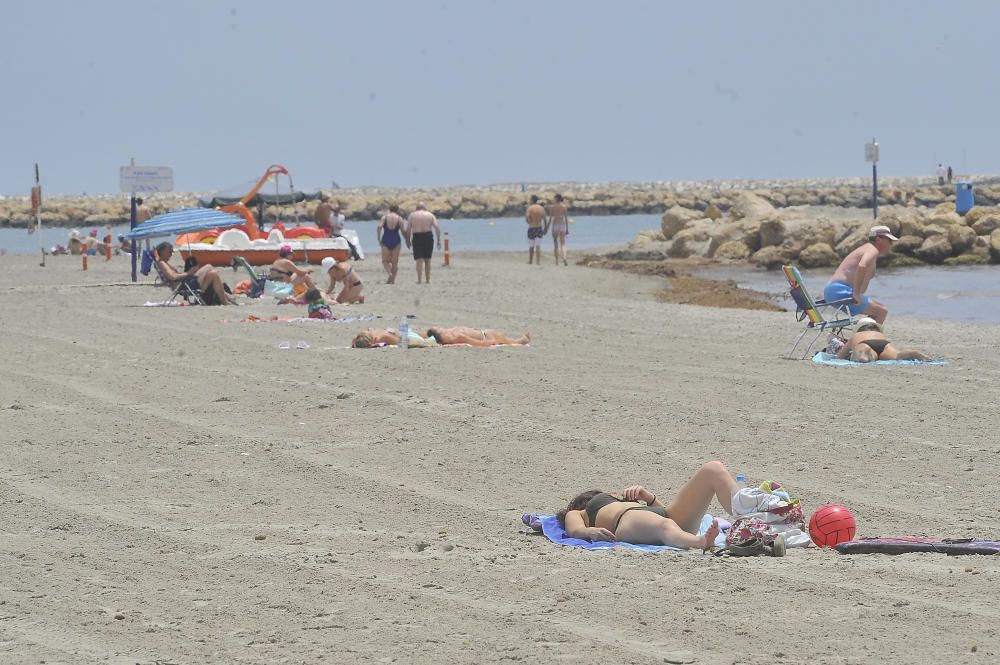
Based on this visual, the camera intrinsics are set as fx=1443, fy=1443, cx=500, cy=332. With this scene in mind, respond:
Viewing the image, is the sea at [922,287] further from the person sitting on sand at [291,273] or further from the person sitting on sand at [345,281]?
the person sitting on sand at [291,273]

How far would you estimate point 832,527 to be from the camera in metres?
5.89

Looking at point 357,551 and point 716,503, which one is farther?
point 716,503

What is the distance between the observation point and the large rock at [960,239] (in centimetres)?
3119

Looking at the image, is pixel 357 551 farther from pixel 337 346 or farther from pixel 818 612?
pixel 337 346

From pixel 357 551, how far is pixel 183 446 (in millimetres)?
2773

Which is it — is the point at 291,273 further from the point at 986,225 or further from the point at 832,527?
the point at 986,225

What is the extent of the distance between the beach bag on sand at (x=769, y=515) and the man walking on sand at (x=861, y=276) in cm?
689

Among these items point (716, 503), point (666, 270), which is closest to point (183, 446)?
point (716, 503)

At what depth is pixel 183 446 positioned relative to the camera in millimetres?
8406

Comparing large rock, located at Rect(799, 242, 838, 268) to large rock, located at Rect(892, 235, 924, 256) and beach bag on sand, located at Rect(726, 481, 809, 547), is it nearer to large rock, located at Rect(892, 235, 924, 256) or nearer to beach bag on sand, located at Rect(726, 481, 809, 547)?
large rock, located at Rect(892, 235, 924, 256)

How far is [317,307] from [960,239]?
19.6m

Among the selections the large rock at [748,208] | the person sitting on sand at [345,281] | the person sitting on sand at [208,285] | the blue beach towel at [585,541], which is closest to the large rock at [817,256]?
the large rock at [748,208]

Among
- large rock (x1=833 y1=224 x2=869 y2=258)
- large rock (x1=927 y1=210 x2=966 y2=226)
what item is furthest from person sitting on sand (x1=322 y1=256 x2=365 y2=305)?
large rock (x1=927 y1=210 x2=966 y2=226)

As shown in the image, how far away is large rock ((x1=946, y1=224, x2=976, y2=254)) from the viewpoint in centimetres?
3119
